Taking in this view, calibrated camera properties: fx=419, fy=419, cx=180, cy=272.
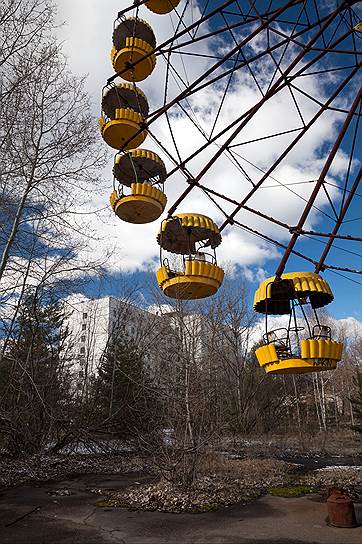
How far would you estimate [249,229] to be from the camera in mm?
8016

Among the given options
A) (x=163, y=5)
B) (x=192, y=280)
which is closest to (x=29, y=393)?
(x=192, y=280)

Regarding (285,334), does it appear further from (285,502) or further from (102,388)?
(102,388)

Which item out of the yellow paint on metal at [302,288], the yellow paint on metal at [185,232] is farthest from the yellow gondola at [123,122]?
the yellow paint on metal at [302,288]

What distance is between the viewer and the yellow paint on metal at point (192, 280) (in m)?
6.57

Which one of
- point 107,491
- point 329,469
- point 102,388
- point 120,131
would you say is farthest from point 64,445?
point 120,131

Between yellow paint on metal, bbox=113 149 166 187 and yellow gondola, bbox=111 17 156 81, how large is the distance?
1.91m

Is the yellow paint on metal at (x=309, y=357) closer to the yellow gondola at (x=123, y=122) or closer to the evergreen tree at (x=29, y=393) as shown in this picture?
the yellow gondola at (x=123, y=122)

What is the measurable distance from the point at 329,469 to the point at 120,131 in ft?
47.5

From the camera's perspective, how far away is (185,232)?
7.30m

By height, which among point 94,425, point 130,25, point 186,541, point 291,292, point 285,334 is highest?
point 130,25

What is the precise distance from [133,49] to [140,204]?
402 cm

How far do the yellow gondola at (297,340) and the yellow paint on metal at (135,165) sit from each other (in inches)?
147

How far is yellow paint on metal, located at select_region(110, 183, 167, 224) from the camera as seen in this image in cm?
756

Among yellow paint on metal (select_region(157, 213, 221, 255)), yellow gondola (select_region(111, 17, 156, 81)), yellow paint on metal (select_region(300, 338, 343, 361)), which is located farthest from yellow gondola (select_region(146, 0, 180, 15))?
yellow paint on metal (select_region(300, 338, 343, 361))
